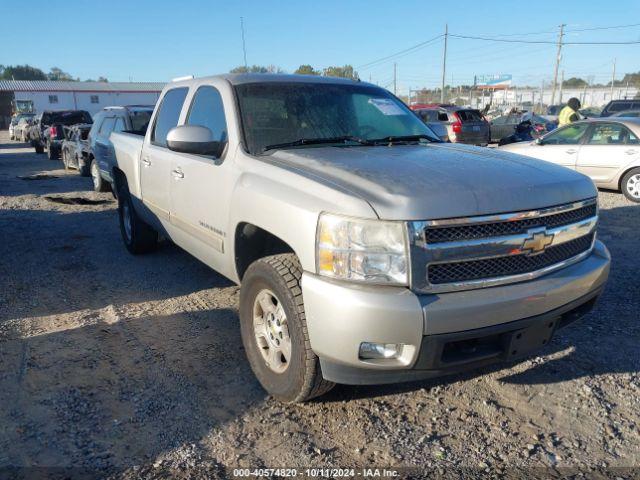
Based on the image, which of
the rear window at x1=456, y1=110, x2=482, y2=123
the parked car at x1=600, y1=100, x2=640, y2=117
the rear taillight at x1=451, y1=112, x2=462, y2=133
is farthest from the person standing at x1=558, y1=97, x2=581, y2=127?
the parked car at x1=600, y1=100, x2=640, y2=117

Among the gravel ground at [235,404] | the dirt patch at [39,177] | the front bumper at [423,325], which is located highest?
the front bumper at [423,325]

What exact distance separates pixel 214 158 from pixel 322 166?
41.2 inches

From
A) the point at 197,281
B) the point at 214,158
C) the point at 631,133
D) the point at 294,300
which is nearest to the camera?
the point at 294,300

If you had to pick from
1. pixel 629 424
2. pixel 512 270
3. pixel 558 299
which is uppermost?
pixel 512 270

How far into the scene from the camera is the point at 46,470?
2.47 meters

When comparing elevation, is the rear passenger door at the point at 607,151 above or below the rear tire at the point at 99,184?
above

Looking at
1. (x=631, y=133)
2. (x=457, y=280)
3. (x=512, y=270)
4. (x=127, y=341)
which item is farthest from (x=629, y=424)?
(x=631, y=133)

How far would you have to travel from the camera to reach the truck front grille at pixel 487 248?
2.38m

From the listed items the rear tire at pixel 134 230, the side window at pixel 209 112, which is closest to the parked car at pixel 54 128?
the rear tire at pixel 134 230

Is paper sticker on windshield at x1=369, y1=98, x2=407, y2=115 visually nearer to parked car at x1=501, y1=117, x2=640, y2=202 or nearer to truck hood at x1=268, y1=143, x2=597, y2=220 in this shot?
truck hood at x1=268, y1=143, x2=597, y2=220

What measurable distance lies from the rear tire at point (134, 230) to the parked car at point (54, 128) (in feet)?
44.8

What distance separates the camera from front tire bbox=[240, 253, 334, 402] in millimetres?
2658

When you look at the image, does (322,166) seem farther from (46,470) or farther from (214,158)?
(46,470)

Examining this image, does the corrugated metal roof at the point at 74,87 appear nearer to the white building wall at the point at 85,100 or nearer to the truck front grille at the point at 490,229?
the white building wall at the point at 85,100
